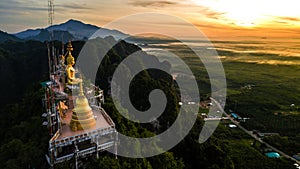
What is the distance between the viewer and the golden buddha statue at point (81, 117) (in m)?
11.7

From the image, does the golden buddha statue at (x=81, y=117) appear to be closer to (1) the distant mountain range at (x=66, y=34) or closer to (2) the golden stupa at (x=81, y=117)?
(2) the golden stupa at (x=81, y=117)

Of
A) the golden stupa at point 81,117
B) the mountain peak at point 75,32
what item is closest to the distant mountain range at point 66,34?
the mountain peak at point 75,32

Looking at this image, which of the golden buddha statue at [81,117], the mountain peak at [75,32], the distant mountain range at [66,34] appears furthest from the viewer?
the mountain peak at [75,32]

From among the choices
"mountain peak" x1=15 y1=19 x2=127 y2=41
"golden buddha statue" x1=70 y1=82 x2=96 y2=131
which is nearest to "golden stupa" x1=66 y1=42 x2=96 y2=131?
"golden buddha statue" x1=70 y1=82 x2=96 y2=131

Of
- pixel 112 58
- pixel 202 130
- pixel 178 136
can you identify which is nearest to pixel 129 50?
pixel 112 58

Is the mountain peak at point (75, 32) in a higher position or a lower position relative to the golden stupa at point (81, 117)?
higher

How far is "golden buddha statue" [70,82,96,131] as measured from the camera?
11702mm

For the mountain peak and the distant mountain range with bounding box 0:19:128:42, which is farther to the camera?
the mountain peak

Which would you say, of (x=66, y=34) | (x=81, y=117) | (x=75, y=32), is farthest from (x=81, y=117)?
(x=75, y=32)

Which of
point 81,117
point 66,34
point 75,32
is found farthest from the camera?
point 75,32

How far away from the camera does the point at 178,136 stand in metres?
21.0

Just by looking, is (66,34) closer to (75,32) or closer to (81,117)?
(75,32)

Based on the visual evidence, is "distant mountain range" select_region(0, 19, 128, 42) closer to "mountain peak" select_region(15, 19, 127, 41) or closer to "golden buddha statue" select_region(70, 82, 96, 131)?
"mountain peak" select_region(15, 19, 127, 41)

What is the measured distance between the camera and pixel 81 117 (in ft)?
38.5
